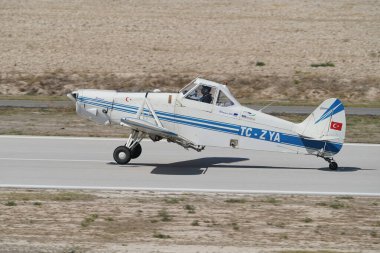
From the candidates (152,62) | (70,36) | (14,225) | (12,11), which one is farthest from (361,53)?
(14,225)

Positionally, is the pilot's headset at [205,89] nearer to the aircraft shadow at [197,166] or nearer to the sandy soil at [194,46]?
the aircraft shadow at [197,166]

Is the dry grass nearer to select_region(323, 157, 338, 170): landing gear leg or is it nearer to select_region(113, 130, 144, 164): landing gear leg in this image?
select_region(323, 157, 338, 170): landing gear leg

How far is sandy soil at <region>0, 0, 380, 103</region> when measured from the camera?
36.2m

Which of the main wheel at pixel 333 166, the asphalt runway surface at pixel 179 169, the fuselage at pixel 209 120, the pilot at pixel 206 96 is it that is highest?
the pilot at pixel 206 96

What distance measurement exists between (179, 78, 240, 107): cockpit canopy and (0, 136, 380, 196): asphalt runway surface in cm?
170

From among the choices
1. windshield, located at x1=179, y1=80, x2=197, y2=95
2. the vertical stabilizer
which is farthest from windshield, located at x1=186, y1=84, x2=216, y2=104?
the vertical stabilizer

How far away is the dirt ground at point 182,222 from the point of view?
12.7 meters

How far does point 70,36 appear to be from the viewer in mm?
43812

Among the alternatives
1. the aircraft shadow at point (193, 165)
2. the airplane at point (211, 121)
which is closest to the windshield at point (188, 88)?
the airplane at point (211, 121)

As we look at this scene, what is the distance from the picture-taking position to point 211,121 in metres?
18.7

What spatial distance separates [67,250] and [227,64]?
27257mm

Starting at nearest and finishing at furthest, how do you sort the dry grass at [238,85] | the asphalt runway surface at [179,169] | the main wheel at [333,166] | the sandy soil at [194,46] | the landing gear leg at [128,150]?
1. the asphalt runway surface at [179,169]
2. the main wheel at [333,166]
3. the landing gear leg at [128,150]
4. the dry grass at [238,85]
5. the sandy soil at [194,46]

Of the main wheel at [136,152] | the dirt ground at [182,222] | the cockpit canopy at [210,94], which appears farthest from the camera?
the main wheel at [136,152]

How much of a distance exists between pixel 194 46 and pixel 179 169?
23.5 meters
